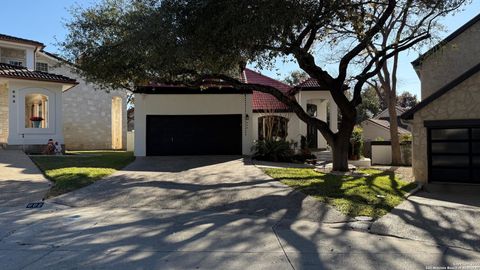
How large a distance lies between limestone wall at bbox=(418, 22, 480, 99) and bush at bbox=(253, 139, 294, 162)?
22.9 ft

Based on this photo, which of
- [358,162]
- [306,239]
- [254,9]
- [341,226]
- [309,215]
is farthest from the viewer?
[358,162]

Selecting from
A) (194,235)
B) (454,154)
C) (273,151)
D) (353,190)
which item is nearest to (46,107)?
(273,151)

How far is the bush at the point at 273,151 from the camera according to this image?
68.8 ft

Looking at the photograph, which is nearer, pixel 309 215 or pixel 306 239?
pixel 306 239

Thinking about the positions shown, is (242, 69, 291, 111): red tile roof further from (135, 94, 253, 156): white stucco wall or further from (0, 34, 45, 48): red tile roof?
(0, 34, 45, 48): red tile roof

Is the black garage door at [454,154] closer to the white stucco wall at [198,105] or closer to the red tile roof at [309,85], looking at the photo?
the white stucco wall at [198,105]

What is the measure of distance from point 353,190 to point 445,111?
571cm

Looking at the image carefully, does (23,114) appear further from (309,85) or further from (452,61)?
(452,61)

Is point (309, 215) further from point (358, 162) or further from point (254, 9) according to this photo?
point (358, 162)

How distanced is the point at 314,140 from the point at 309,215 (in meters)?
18.8

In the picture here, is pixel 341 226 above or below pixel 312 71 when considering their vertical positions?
below

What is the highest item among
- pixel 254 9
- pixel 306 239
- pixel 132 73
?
pixel 254 9

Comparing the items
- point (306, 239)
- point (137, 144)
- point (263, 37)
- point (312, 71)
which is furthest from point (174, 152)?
point (306, 239)

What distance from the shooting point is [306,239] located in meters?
7.43
